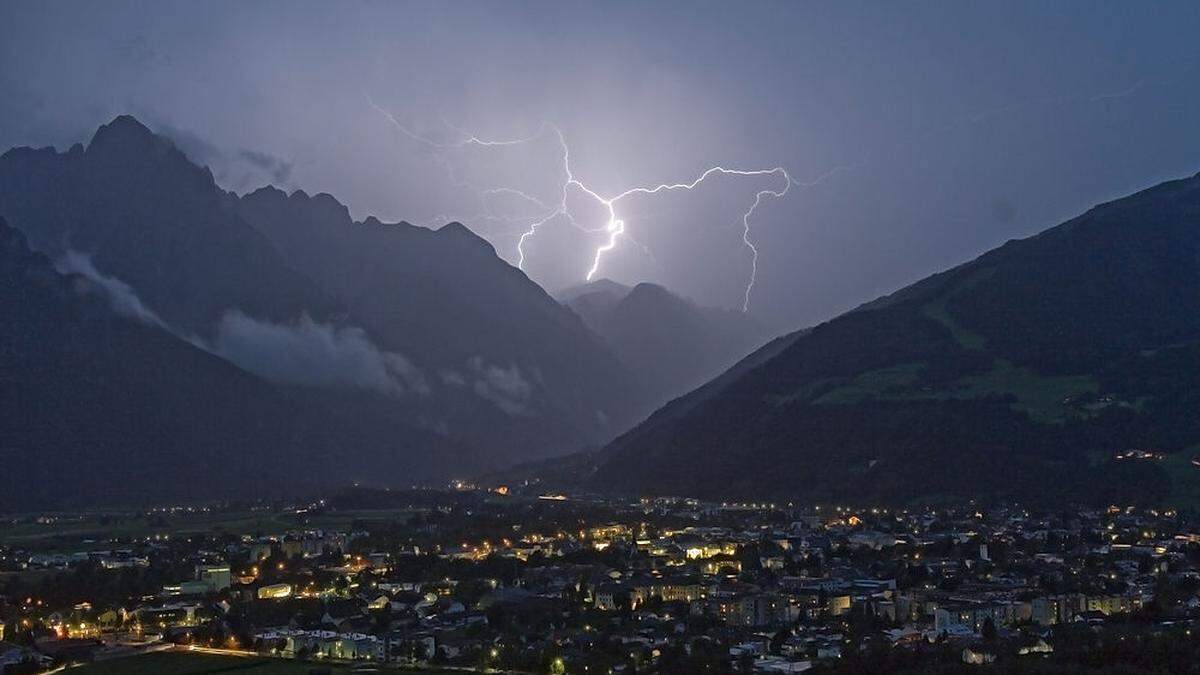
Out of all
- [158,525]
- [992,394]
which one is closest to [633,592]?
[158,525]

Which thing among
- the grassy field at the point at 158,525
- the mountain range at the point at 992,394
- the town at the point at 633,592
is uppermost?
the mountain range at the point at 992,394

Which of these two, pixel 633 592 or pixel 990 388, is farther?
pixel 990 388

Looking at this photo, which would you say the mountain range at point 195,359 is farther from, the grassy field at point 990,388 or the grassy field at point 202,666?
the grassy field at point 202,666

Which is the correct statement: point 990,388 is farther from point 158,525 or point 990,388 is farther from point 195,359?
point 195,359

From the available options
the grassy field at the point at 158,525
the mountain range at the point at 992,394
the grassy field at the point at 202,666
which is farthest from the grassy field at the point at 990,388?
the grassy field at the point at 202,666

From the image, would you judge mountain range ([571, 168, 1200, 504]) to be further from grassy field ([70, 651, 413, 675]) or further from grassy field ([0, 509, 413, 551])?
grassy field ([70, 651, 413, 675])

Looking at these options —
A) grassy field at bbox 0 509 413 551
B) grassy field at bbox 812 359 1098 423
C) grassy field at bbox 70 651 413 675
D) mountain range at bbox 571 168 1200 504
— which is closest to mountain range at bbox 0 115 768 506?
grassy field at bbox 0 509 413 551
